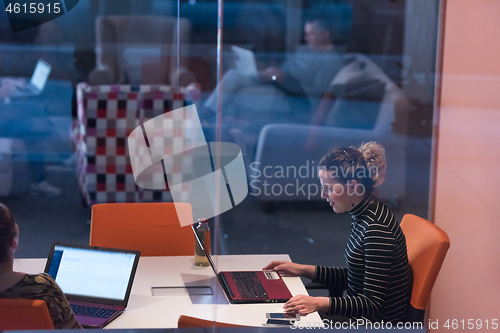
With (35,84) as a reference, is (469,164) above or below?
below

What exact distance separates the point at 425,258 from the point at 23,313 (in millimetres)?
1326

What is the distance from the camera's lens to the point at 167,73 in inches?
141

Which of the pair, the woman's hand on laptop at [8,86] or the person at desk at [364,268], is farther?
the woman's hand on laptop at [8,86]

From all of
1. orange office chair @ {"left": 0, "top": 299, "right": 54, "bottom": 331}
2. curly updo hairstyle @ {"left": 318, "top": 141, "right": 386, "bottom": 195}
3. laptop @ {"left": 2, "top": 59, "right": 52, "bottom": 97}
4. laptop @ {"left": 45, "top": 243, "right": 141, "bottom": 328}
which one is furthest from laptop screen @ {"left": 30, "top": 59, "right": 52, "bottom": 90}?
orange office chair @ {"left": 0, "top": 299, "right": 54, "bottom": 331}

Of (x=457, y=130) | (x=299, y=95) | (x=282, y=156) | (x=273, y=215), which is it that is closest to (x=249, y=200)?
(x=273, y=215)

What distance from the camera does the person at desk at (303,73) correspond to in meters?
3.06

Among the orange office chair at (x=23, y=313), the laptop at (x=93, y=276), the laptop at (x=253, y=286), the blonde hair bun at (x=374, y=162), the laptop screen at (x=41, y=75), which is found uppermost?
the laptop screen at (x=41, y=75)

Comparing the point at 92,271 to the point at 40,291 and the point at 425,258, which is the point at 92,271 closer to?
the point at 40,291

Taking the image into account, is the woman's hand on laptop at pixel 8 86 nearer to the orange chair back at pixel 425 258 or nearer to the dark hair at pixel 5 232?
the dark hair at pixel 5 232

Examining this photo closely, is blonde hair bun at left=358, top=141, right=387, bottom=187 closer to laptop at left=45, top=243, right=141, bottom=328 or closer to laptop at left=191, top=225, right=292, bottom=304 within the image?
laptop at left=191, top=225, right=292, bottom=304

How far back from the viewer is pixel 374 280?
167 cm

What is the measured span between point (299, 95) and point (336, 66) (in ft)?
1.11

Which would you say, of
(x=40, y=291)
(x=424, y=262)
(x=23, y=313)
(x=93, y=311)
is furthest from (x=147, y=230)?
(x=424, y=262)

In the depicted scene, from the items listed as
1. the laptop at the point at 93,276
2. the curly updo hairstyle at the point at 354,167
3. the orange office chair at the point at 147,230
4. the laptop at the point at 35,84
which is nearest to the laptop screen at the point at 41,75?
the laptop at the point at 35,84
